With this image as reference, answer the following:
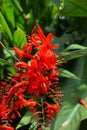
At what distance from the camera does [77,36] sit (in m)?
1.27

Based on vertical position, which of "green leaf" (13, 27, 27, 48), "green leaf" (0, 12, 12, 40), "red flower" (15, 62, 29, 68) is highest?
"green leaf" (0, 12, 12, 40)

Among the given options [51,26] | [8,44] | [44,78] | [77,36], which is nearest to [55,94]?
[44,78]

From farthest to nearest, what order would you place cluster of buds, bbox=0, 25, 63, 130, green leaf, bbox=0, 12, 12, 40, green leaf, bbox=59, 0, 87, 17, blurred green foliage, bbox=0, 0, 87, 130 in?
green leaf, bbox=0, 12, 12, 40 < green leaf, bbox=59, 0, 87, 17 < blurred green foliage, bbox=0, 0, 87, 130 < cluster of buds, bbox=0, 25, 63, 130

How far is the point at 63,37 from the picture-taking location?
1286 mm

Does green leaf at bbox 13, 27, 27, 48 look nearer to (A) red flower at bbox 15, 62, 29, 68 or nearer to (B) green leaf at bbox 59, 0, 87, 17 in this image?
(B) green leaf at bbox 59, 0, 87, 17

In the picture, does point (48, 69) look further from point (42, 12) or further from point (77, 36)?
point (42, 12)

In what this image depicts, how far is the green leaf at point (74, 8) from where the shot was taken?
1003 mm

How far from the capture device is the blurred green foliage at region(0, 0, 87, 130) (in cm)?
89

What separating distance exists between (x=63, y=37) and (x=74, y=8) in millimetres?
255

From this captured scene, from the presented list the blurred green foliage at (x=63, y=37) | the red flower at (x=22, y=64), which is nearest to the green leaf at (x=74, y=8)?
the blurred green foliage at (x=63, y=37)

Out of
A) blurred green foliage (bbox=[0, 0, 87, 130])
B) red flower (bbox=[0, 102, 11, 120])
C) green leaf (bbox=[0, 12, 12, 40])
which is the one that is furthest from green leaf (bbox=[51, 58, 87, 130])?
green leaf (bbox=[0, 12, 12, 40])

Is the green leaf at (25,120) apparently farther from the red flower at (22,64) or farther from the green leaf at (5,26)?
the green leaf at (5,26)

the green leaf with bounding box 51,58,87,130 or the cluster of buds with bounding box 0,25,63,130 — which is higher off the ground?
the cluster of buds with bounding box 0,25,63,130

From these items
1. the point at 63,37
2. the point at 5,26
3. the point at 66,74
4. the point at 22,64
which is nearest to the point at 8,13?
the point at 5,26
